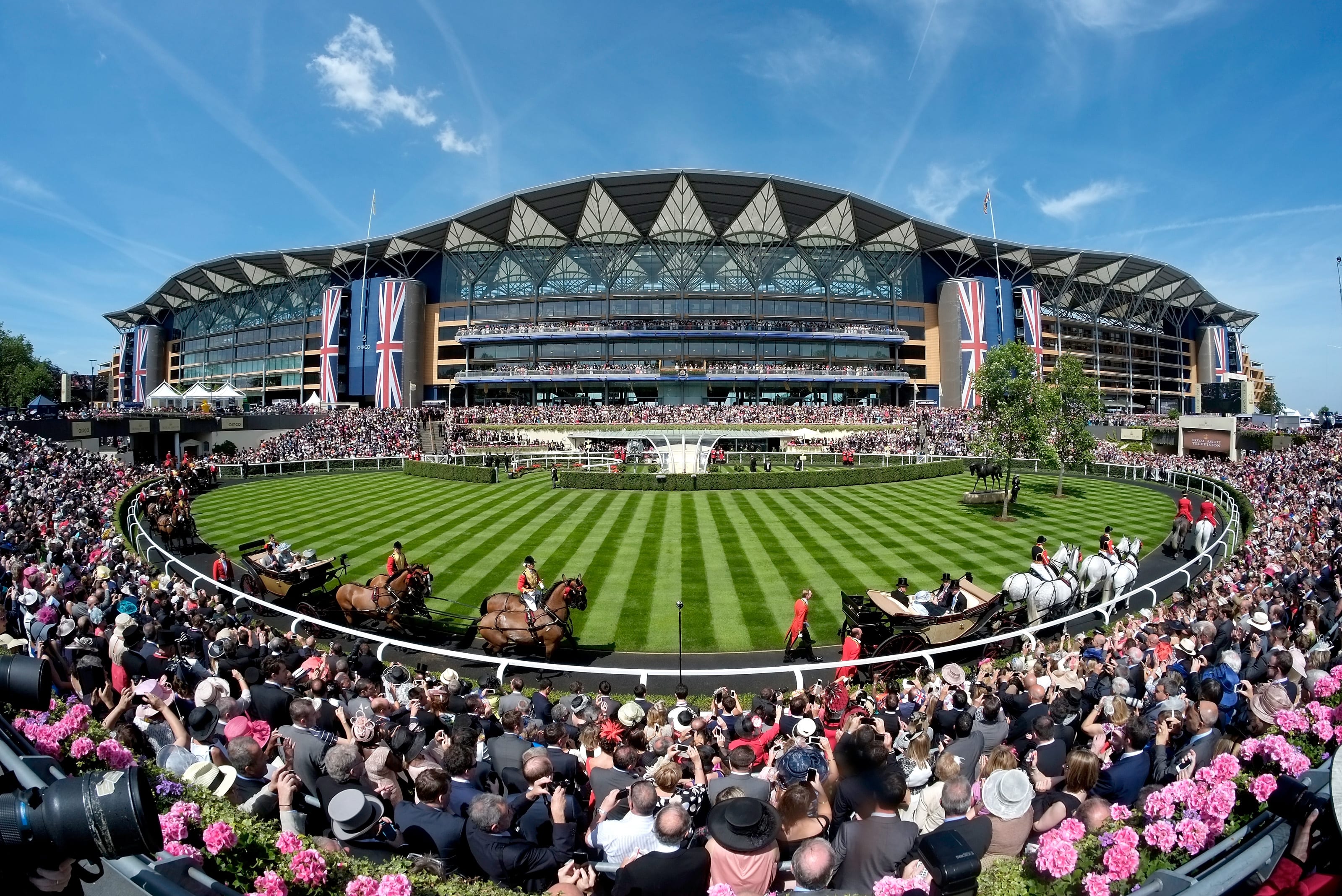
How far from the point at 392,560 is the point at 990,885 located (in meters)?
13.4

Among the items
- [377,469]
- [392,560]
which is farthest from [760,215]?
[392,560]

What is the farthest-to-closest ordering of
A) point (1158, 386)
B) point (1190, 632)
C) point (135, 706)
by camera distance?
point (1158, 386) < point (1190, 632) < point (135, 706)

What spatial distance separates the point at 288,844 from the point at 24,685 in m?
2.22

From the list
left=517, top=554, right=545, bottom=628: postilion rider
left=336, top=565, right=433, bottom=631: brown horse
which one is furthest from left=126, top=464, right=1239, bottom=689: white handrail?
left=517, top=554, right=545, bottom=628: postilion rider

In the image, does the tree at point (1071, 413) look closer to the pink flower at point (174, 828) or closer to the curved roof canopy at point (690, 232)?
the pink flower at point (174, 828)

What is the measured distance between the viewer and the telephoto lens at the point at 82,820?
8.40 ft

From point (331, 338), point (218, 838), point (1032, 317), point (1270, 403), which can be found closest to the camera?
point (218, 838)

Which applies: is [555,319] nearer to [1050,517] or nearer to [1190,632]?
[1050,517]

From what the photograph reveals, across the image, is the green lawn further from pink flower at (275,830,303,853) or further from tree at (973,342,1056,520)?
pink flower at (275,830,303,853)

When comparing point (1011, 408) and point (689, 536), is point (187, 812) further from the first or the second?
point (1011, 408)

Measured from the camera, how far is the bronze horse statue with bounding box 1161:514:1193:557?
1975 centimetres

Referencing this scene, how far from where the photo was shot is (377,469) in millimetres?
47219

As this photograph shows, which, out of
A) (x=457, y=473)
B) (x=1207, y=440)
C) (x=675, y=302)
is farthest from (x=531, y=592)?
(x=675, y=302)

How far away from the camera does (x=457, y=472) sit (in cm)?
3922
